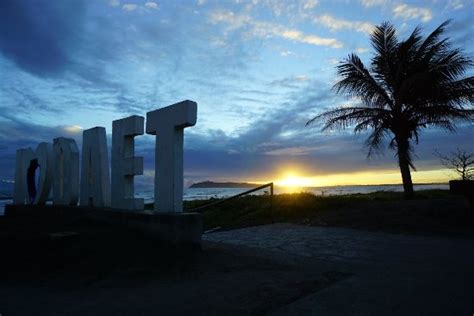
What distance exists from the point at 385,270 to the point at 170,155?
3605mm

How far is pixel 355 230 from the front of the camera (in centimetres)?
854

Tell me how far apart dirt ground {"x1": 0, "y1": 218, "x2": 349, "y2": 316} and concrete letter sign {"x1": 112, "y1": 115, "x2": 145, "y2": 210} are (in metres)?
0.69

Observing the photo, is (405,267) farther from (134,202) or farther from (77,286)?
(134,202)

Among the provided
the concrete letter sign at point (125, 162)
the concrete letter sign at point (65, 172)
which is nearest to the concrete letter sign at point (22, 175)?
the concrete letter sign at point (65, 172)

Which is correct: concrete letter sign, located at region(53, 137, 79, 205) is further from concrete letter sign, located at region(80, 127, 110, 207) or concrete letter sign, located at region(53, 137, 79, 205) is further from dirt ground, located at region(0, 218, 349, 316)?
dirt ground, located at region(0, 218, 349, 316)

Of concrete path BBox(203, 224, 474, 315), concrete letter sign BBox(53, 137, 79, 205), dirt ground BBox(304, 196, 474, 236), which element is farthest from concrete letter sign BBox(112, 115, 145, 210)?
dirt ground BBox(304, 196, 474, 236)

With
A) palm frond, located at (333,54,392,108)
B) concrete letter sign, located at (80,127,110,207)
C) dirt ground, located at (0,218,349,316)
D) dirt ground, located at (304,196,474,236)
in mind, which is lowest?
dirt ground, located at (0,218,349,316)

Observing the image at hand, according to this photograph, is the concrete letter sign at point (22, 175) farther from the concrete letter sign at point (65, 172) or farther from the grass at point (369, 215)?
the grass at point (369, 215)

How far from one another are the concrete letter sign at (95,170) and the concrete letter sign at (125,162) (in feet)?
2.40

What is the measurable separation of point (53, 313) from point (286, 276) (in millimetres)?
2442

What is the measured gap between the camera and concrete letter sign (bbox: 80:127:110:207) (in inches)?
330

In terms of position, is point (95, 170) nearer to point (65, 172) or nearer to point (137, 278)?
point (65, 172)

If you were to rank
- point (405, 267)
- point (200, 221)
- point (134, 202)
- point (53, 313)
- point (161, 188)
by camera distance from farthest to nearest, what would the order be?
point (134, 202) < point (161, 188) < point (200, 221) < point (405, 267) < point (53, 313)

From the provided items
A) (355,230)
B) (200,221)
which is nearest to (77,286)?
(200,221)
